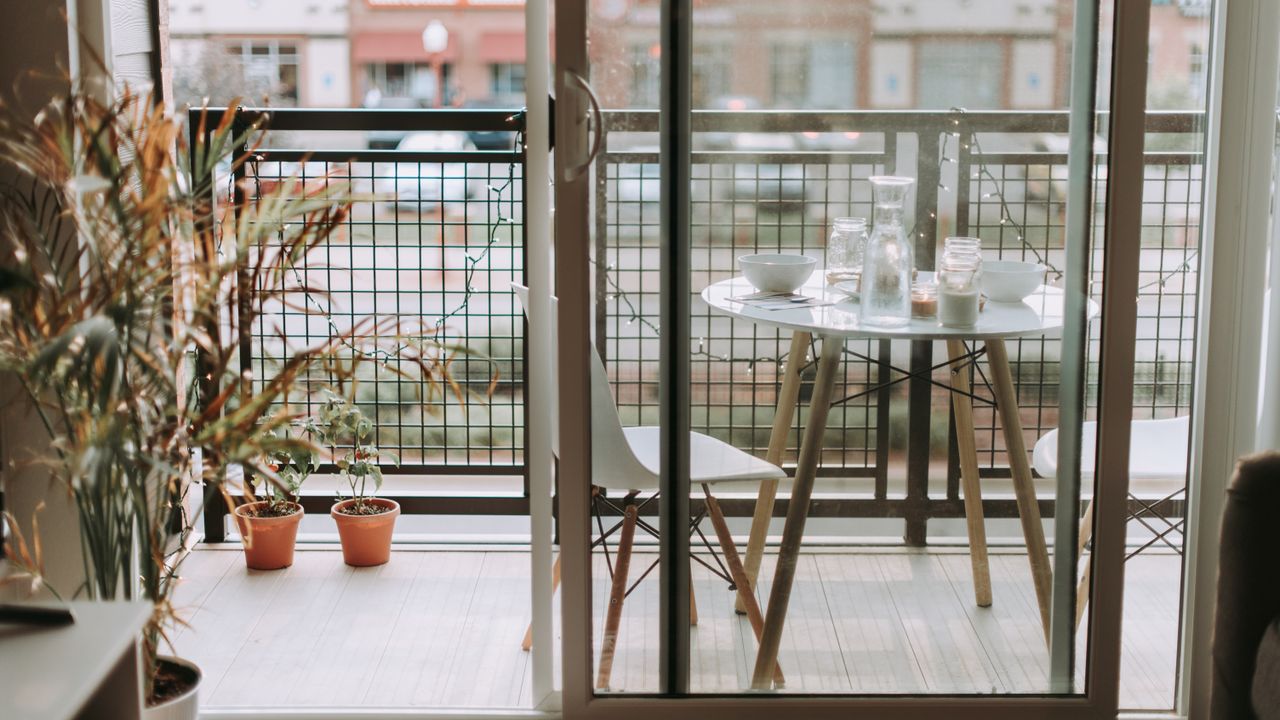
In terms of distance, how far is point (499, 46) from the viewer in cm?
1030

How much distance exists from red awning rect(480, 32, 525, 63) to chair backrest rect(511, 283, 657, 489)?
316 inches

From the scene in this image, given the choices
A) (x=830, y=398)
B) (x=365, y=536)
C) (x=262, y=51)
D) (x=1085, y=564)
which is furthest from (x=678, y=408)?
(x=262, y=51)

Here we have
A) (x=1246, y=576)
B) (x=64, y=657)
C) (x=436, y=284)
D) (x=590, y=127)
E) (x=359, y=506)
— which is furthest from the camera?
(x=436, y=284)

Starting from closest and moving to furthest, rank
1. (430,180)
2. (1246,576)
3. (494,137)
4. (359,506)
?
(1246,576) → (359,506) → (430,180) → (494,137)

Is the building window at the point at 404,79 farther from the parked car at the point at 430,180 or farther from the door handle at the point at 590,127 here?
the door handle at the point at 590,127

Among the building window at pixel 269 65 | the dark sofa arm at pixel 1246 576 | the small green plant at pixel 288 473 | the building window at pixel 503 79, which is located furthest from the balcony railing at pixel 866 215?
the building window at pixel 503 79

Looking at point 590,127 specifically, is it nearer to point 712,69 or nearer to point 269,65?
point 712,69

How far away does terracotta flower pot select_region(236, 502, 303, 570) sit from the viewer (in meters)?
3.39

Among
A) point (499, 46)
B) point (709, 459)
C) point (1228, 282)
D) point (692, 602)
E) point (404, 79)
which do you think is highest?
point (499, 46)

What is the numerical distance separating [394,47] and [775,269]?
29.2ft

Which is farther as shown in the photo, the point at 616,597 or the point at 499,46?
the point at 499,46

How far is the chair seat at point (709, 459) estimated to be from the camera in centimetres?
236

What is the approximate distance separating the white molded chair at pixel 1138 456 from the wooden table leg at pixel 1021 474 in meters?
0.03

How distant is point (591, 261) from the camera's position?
2.29 meters
